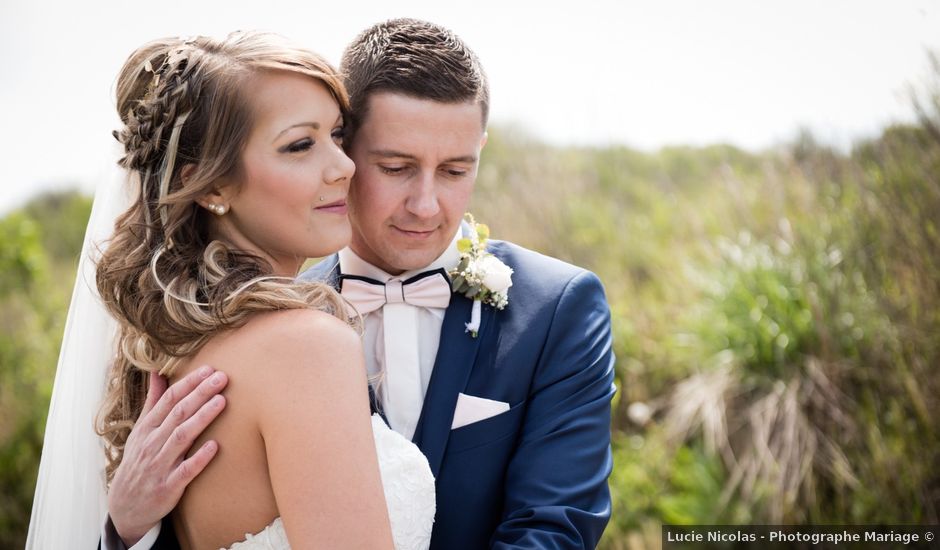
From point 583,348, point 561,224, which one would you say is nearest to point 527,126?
point 561,224

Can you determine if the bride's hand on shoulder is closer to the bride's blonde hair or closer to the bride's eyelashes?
the bride's blonde hair

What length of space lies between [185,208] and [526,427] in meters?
1.37

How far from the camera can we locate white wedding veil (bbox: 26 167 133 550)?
2736 mm

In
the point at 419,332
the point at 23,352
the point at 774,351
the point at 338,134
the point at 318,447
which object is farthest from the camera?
the point at 23,352

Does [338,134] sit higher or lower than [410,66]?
lower

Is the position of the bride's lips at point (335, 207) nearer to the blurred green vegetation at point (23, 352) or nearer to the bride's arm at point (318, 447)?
the bride's arm at point (318, 447)

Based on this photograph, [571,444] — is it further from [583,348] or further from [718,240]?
[718,240]

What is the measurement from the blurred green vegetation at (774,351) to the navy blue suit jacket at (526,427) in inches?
106

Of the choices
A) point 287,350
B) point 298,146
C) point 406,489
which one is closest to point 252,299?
point 287,350

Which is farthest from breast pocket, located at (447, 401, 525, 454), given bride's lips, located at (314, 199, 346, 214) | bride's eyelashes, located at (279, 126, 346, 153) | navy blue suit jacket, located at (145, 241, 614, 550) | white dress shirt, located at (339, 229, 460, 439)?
bride's eyelashes, located at (279, 126, 346, 153)

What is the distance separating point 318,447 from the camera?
192cm

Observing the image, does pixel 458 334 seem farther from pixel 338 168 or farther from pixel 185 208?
pixel 185 208

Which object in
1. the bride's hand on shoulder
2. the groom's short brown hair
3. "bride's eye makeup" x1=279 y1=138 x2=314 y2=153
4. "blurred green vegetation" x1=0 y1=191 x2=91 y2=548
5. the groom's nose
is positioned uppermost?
the groom's short brown hair

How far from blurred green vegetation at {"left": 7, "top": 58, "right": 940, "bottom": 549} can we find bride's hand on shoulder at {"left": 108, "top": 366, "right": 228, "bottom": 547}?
143 inches
